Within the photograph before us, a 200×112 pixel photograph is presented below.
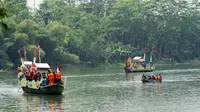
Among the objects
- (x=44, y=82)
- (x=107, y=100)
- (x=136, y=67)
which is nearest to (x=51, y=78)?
(x=44, y=82)

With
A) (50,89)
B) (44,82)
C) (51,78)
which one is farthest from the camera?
(44,82)

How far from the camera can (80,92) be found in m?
44.2

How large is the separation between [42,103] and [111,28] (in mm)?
79924

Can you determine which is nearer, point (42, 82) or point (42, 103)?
point (42, 103)

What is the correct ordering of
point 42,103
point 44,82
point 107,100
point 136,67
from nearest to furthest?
point 42,103 → point 107,100 → point 44,82 → point 136,67

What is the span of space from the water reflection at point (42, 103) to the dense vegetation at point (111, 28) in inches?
1985

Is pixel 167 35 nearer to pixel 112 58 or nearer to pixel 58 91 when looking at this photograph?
pixel 112 58

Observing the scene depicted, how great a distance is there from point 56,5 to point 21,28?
105ft

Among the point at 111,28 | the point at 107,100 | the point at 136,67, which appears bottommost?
the point at 107,100

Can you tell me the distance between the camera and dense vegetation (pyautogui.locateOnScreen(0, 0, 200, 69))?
318 feet

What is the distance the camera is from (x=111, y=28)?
115062mm

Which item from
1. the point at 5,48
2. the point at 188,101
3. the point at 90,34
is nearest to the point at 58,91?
the point at 188,101

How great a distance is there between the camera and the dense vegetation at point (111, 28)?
3816 inches

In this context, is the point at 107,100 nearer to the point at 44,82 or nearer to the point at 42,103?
the point at 42,103
